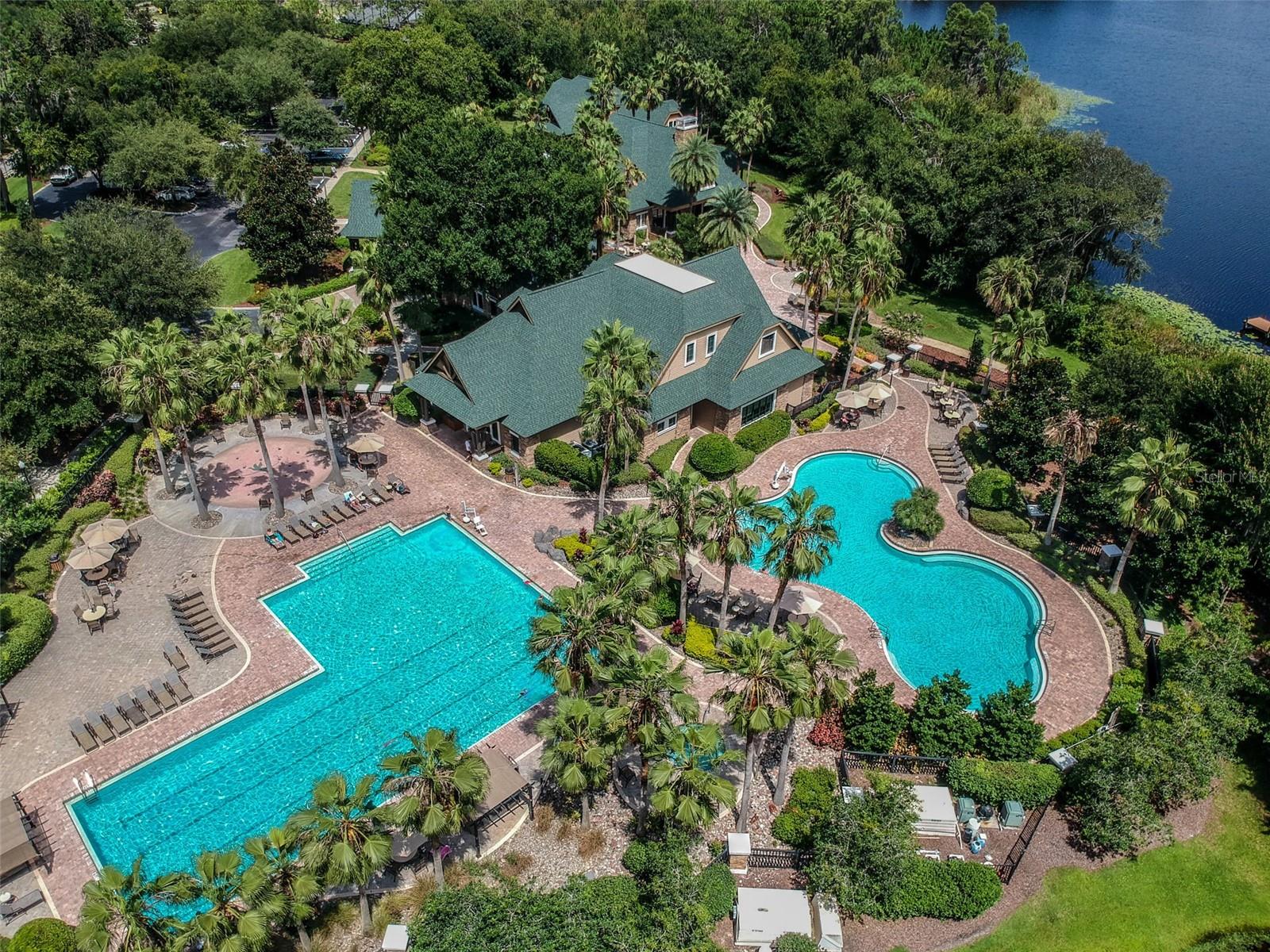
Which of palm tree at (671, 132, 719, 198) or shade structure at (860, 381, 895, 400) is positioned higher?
palm tree at (671, 132, 719, 198)

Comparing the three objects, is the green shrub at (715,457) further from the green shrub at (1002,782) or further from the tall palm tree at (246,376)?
the tall palm tree at (246,376)

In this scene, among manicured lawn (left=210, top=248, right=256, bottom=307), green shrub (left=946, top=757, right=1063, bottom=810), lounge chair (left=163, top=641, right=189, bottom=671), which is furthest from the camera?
manicured lawn (left=210, top=248, right=256, bottom=307)

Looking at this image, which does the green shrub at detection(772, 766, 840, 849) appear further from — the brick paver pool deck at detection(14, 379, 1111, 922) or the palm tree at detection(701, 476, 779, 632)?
the palm tree at detection(701, 476, 779, 632)

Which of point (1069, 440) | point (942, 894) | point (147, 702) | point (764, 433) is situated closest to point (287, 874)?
point (147, 702)

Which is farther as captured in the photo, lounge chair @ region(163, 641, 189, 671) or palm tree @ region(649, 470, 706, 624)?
lounge chair @ region(163, 641, 189, 671)

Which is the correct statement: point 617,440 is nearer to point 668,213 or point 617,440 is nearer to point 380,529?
point 380,529

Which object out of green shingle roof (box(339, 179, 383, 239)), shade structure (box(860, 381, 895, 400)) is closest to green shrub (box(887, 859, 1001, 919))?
shade structure (box(860, 381, 895, 400))

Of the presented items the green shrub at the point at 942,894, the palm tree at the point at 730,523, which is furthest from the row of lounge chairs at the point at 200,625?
the green shrub at the point at 942,894
